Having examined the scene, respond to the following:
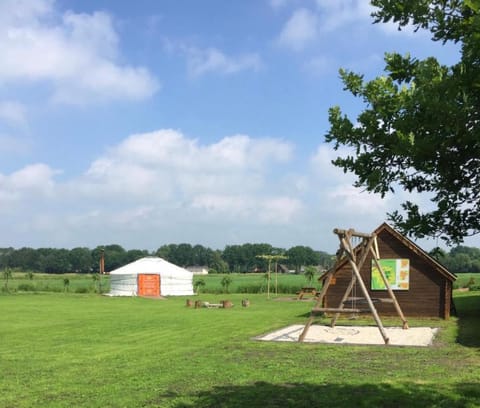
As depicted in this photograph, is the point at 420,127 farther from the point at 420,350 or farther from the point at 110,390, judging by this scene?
the point at 420,350

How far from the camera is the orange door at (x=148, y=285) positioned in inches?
1849

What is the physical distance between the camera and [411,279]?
22.3m

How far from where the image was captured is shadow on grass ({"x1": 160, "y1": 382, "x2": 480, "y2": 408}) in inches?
303

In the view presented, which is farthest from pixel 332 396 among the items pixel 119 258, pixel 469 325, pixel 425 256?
pixel 119 258

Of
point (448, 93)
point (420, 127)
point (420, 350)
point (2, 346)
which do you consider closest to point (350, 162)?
point (420, 127)

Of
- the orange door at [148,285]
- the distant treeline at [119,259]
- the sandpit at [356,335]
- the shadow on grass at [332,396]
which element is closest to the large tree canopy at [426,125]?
the shadow on grass at [332,396]

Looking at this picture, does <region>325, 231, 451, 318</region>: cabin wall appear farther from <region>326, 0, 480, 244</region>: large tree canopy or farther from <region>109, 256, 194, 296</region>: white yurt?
<region>109, 256, 194, 296</region>: white yurt

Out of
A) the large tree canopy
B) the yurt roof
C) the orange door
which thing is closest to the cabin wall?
the large tree canopy

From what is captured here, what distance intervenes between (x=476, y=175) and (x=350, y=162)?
1127 millimetres

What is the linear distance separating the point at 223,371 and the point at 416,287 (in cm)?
1410

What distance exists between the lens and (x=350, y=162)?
17.3 feet

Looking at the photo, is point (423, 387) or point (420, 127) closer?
point (420, 127)

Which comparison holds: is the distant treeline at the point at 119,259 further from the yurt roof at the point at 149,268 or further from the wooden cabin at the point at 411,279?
the wooden cabin at the point at 411,279

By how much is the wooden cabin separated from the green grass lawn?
458 centimetres
